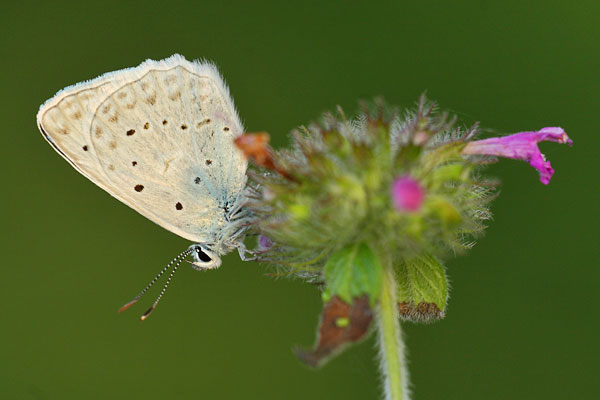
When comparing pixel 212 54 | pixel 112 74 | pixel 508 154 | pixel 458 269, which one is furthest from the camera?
pixel 212 54

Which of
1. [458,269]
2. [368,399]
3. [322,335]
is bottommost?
[322,335]

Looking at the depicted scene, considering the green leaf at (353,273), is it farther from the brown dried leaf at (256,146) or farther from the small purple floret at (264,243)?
the small purple floret at (264,243)

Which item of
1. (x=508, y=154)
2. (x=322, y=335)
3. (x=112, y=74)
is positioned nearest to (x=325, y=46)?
(x=112, y=74)

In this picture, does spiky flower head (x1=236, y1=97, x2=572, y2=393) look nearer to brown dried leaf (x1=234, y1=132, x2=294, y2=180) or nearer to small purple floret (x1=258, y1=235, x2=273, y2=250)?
brown dried leaf (x1=234, y1=132, x2=294, y2=180)

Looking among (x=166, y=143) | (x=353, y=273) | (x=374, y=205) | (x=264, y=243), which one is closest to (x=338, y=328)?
(x=353, y=273)

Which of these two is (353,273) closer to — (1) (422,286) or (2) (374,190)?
(2) (374,190)

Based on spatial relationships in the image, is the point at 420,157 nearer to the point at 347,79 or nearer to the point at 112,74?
the point at 112,74
